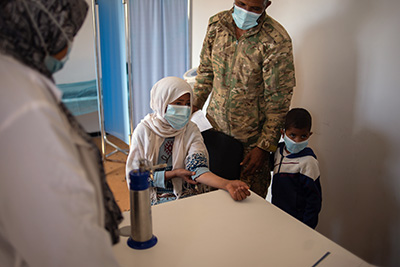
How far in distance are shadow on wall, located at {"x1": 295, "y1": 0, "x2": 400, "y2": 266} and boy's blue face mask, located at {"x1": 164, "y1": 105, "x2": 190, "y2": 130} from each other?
3.16 feet

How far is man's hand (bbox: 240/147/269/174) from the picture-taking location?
1681mm

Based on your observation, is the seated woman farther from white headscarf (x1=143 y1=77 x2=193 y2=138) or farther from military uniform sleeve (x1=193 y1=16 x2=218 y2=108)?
military uniform sleeve (x1=193 y1=16 x2=218 y2=108)

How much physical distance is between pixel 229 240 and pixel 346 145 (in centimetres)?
122

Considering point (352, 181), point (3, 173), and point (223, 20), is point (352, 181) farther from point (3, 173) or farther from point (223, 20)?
point (3, 173)

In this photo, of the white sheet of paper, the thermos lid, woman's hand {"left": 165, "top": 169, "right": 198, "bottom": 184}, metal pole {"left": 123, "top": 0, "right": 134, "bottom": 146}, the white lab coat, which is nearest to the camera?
the white lab coat

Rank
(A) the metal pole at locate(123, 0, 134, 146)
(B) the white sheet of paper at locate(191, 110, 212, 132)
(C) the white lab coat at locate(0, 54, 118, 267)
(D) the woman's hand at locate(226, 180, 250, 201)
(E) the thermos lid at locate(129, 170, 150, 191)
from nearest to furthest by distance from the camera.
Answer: (C) the white lab coat at locate(0, 54, 118, 267)
(E) the thermos lid at locate(129, 170, 150, 191)
(D) the woman's hand at locate(226, 180, 250, 201)
(B) the white sheet of paper at locate(191, 110, 212, 132)
(A) the metal pole at locate(123, 0, 134, 146)

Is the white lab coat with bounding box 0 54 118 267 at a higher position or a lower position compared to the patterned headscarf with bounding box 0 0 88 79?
lower

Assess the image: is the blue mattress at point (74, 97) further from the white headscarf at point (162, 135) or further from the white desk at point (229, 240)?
the white desk at point (229, 240)

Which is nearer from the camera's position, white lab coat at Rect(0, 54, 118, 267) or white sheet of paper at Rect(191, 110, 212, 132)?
white lab coat at Rect(0, 54, 118, 267)

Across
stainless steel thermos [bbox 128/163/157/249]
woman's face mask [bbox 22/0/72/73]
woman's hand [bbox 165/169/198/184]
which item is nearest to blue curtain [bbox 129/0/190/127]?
woman's hand [bbox 165/169/198/184]

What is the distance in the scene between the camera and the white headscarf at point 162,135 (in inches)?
59.6

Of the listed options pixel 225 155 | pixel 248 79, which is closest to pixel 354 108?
pixel 248 79

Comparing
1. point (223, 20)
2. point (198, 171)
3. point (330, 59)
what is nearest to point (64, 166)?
point (198, 171)

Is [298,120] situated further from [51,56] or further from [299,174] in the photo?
[51,56]
